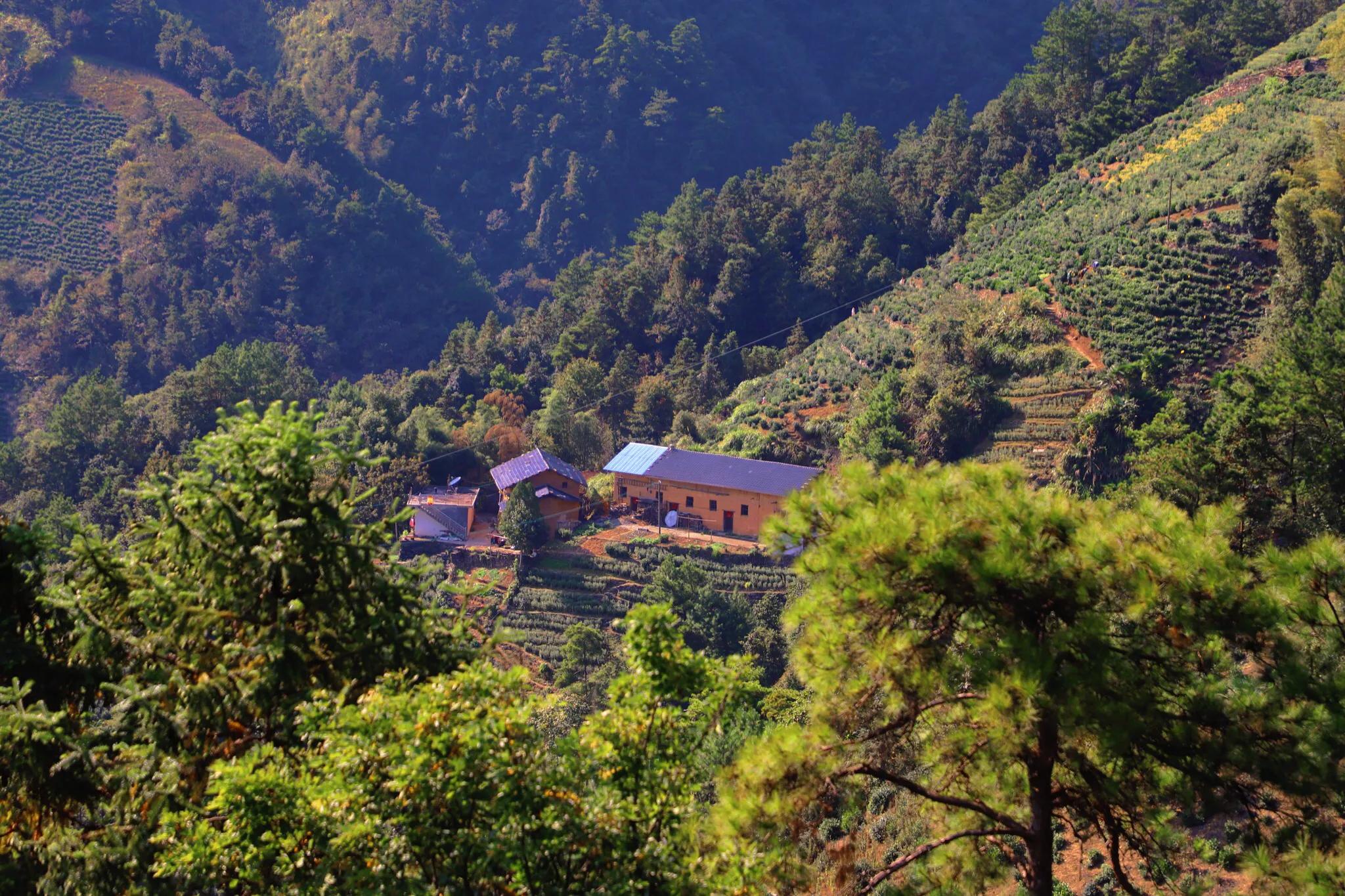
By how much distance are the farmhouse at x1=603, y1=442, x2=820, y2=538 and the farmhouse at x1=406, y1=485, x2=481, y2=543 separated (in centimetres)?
497

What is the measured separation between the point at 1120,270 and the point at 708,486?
1415 centimetres

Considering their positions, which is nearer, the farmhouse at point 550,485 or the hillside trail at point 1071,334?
the hillside trail at point 1071,334

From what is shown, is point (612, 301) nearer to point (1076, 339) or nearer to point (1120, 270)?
point (1120, 270)

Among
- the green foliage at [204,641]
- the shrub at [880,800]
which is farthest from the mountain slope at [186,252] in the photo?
the green foliage at [204,641]

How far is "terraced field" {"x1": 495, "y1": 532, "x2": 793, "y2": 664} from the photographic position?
32656mm

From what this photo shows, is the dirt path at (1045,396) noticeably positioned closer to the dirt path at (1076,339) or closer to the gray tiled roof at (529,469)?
the dirt path at (1076,339)

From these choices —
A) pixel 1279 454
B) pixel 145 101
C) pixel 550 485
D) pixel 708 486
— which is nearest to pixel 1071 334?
pixel 708 486

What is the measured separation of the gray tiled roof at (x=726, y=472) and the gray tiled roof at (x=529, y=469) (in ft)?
4.73

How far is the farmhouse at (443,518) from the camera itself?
38406 millimetres

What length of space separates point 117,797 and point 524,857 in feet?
10.7

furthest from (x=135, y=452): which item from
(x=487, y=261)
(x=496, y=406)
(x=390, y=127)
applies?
(x=390, y=127)

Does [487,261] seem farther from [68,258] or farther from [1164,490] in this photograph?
[1164,490]

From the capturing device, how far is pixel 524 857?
6.21 metres

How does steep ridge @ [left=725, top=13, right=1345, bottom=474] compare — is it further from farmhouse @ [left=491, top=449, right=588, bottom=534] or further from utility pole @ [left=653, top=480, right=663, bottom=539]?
farmhouse @ [left=491, top=449, right=588, bottom=534]
